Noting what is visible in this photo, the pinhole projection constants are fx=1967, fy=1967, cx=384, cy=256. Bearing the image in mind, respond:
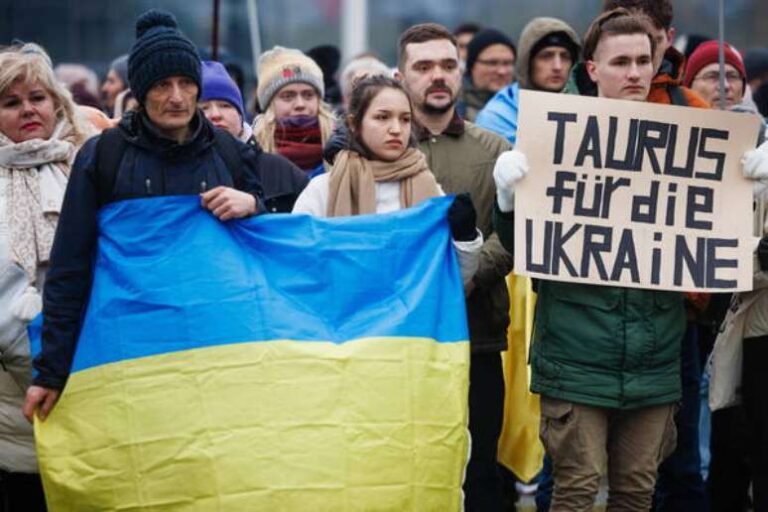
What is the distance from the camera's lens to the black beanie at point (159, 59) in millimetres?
6656

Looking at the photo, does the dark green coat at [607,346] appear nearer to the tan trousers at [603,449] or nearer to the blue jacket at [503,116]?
the tan trousers at [603,449]

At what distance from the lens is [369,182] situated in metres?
7.19

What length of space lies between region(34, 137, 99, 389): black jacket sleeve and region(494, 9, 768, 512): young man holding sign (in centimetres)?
145

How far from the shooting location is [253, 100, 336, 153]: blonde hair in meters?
8.52

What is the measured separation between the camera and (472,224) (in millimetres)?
7066

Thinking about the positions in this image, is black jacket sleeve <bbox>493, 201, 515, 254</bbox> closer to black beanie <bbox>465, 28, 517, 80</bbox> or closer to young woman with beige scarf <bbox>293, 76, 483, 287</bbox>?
young woman with beige scarf <bbox>293, 76, 483, 287</bbox>

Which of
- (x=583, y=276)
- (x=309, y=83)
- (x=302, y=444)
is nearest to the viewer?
(x=302, y=444)

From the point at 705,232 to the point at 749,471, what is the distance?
1982mm

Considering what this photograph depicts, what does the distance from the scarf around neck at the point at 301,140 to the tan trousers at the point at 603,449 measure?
6.21ft

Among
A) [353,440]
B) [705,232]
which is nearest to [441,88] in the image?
[705,232]

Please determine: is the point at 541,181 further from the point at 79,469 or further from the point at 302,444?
the point at 79,469

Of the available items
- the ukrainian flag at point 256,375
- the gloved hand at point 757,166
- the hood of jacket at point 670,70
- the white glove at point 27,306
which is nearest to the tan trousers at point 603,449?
the ukrainian flag at point 256,375

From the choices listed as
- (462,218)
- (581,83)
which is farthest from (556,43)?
(462,218)

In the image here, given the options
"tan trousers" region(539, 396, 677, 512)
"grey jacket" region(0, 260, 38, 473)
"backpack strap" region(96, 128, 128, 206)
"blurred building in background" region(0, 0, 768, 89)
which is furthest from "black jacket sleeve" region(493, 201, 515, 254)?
"blurred building in background" region(0, 0, 768, 89)
